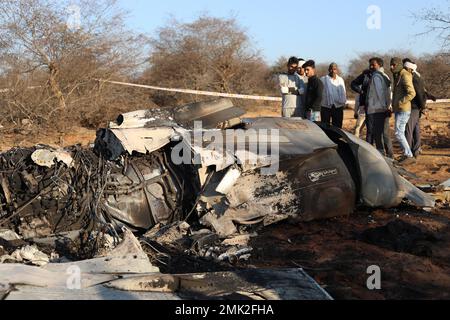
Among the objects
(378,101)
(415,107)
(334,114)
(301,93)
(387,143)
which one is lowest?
(387,143)

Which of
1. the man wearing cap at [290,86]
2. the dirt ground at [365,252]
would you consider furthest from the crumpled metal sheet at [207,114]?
the man wearing cap at [290,86]

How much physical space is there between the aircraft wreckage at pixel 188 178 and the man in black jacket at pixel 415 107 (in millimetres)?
3712

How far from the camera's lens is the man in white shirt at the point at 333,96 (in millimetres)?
9781

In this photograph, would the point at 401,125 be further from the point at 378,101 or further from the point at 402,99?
the point at 378,101

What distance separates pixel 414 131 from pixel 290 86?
2791 mm

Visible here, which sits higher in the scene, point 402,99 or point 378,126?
point 402,99

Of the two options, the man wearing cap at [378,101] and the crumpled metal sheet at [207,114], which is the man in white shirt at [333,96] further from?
the crumpled metal sheet at [207,114]

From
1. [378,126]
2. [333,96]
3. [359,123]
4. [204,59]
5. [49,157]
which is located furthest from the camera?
[204,59]

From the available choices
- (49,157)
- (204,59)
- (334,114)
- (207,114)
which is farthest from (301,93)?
(204,59)

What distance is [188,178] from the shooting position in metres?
5.88

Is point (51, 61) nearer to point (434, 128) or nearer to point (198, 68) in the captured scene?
point (198, 68)

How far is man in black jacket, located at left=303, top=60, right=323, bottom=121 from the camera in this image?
8.88 metres

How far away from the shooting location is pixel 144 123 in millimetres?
6203
